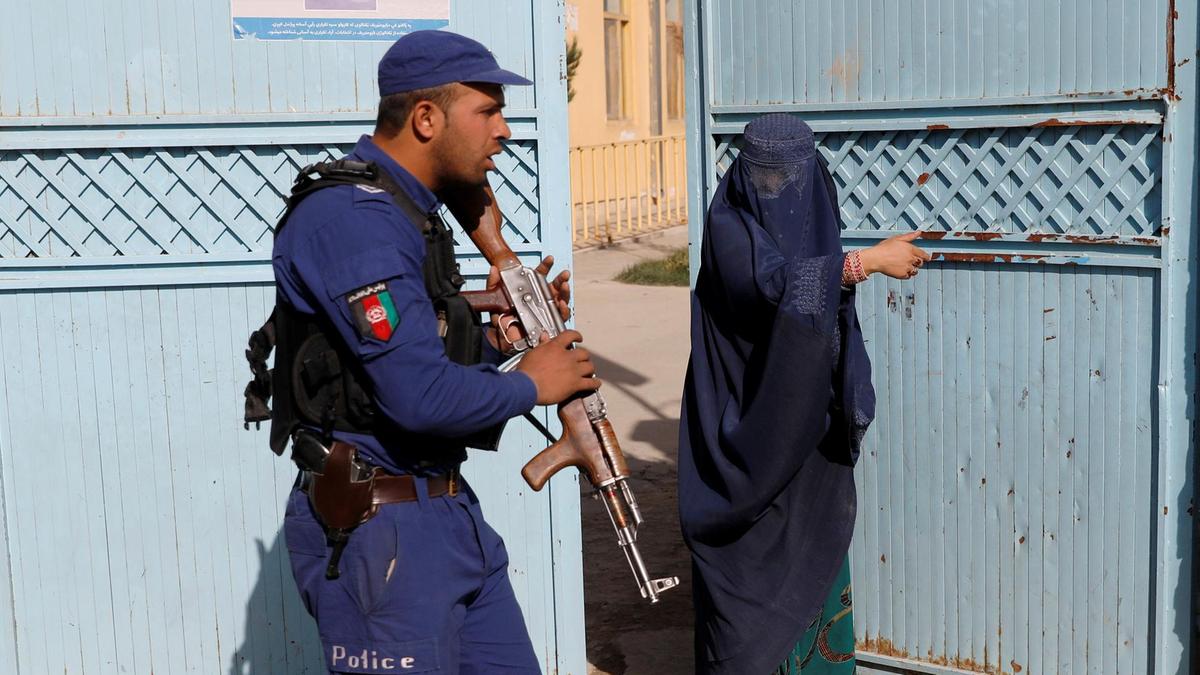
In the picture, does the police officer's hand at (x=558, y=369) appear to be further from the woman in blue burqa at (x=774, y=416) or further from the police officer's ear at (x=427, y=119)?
the woman in blue burqa at (x=774, y=416)

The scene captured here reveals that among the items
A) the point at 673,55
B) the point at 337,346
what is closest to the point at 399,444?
the point at 337,346

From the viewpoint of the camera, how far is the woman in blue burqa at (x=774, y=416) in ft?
12.1

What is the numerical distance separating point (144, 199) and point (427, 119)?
175 cm

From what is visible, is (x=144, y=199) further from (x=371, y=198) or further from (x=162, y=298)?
(x=371, y=198)

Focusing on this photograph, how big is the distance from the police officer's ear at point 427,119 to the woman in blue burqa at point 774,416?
1113 mm

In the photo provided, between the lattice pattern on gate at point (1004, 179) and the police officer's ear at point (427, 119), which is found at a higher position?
the police officer's ear at point (427, 119)

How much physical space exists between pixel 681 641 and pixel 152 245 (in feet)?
7.03

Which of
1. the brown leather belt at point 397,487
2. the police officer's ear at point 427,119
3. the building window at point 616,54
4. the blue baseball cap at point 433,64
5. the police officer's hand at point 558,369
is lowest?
the brown leather belt at point 397,487

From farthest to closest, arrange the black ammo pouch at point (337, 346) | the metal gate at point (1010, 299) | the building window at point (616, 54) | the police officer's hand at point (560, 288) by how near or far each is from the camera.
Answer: the building window at point (616, 54), the metal gate at point (1010, 299), the police officer's hand at point (560, 288), the black ammo pouch at point (337, 346)

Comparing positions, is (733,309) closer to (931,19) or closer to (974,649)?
(931,19)

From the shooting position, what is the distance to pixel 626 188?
56.6ft

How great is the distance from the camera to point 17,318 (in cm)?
432

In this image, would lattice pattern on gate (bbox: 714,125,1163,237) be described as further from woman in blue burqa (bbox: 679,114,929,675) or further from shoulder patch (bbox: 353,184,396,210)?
shoulder patch (bbox: 353,184,396,210)

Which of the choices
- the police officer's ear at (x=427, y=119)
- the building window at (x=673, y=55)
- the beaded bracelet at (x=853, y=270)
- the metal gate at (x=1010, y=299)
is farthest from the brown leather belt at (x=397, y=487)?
the building window at (x=673, y=55)
